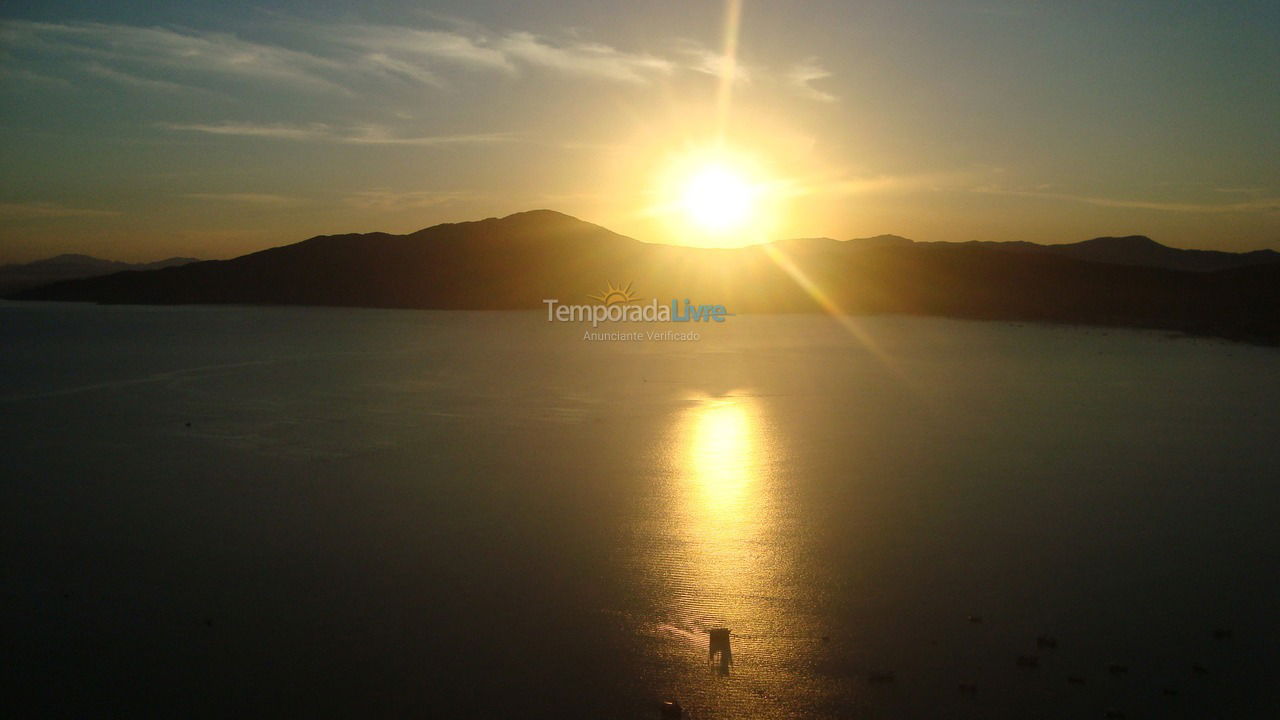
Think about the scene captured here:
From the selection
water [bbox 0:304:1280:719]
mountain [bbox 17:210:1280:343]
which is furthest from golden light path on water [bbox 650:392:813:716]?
mountain [bbox 17:210:1280:343]

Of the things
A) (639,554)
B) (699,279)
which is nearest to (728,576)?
(639,554)

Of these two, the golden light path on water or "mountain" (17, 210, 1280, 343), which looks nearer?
the golden light path on water

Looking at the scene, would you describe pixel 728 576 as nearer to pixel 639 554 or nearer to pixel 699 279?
pixel 639 554

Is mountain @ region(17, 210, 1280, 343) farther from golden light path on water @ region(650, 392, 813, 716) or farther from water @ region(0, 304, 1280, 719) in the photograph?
golden light path on water @ region(650, 392, 813, 716)

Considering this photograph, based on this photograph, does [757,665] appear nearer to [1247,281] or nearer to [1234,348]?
[1234,348]

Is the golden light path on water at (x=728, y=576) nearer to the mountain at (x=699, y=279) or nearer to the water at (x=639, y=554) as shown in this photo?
the water at (x=639, y=554)

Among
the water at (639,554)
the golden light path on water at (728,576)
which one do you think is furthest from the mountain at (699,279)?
the golden light path on water at (728,576)

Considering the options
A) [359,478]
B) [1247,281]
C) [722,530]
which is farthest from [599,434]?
[1247,281]
